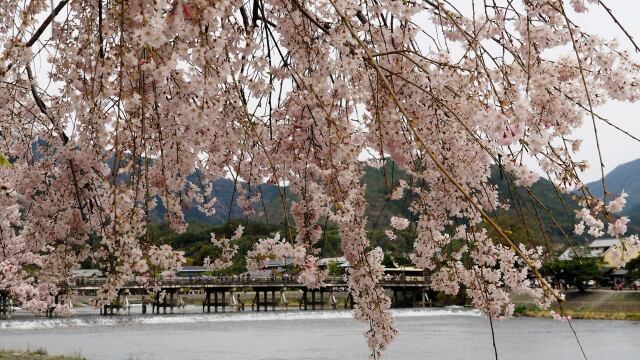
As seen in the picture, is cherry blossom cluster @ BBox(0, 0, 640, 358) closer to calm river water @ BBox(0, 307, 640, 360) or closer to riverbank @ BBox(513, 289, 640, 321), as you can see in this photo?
calm river water @ BBox(0, 307, 640, 360)

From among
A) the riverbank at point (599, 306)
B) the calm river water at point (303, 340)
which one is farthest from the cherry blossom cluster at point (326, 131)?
the riverbank at point (599, 306)

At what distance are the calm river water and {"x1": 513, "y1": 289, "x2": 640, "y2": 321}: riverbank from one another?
2250 millimetres

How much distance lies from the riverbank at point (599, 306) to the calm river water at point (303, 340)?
88.6 inches

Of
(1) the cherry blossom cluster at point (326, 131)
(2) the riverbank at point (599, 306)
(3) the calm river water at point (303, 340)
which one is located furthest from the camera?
(2) the riverbank at point (599, 306)

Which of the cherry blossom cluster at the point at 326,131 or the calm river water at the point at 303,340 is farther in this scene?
the calm river water at the point at 303,340

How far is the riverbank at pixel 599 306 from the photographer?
37188mm

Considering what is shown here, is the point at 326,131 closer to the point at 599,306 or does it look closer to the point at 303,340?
the point at 303,340

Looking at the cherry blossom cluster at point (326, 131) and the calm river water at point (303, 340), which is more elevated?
the cherry blossom cluster at point (326, 131)

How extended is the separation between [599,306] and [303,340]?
21956 mm

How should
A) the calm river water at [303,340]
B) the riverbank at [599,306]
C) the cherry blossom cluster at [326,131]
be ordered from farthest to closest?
the riverbank at [599,306]
the calm river water at [303,340]
the cherry blossom cluster at [326,131]

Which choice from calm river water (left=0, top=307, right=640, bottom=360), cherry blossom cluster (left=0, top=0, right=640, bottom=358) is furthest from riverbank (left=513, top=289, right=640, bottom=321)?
cherry blossom cluster (left=0, top=0, right=640, bottom=358)

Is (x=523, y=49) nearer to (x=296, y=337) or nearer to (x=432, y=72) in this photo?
(x=432, y=72)

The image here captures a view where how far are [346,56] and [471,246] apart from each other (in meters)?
1.28

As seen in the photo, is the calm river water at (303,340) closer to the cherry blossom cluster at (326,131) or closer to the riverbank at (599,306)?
the riverbank at (599,306)
